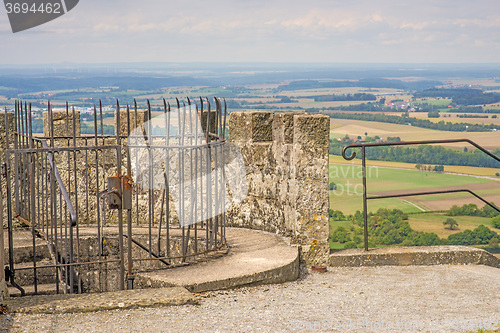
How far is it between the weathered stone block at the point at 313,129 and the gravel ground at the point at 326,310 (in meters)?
1.54

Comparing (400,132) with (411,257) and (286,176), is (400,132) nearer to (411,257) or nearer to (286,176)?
(411,257)

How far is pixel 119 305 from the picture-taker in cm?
474

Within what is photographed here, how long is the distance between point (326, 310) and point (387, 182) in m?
34.6

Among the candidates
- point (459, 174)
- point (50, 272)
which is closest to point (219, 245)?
point (50, 272)

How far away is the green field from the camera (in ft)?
117

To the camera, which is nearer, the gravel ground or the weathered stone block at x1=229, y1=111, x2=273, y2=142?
the gravel ground

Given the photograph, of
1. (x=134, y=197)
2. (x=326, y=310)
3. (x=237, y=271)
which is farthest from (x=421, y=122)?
(x=326, y=310)

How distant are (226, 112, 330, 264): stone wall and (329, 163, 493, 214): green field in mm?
26307

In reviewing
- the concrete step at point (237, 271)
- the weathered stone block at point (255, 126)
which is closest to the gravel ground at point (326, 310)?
the concrete step at point (237, 271)

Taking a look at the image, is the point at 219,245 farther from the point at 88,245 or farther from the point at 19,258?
the point at 19,258

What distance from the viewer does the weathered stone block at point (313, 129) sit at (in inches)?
242

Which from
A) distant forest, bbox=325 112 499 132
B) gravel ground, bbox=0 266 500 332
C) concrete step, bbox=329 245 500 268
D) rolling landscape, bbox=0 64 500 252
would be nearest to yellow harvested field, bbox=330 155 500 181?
rolling landscape, bbox=0 64 500 252

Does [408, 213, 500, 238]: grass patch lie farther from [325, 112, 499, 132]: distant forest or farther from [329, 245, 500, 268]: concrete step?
[329, 245, 500, 268]: concrete step

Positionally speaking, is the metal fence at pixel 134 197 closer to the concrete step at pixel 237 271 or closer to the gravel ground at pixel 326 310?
the concrete step at pixel 237 271
